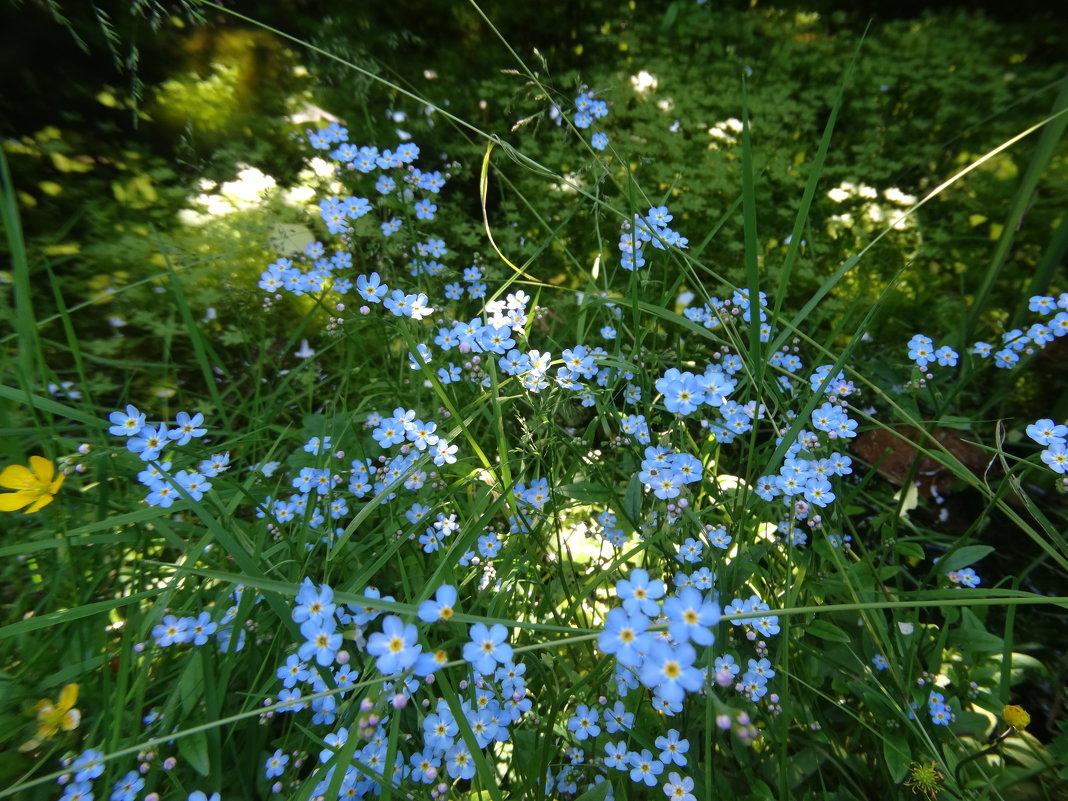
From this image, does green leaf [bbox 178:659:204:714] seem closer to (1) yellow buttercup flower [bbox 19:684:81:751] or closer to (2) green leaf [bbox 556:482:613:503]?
(1) yellow buttercup flower [bbox 19:684:81:751]

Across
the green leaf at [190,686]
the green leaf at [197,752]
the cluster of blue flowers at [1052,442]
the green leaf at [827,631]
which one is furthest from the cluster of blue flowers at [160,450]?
the cluster of blue flowers at [1052,442]

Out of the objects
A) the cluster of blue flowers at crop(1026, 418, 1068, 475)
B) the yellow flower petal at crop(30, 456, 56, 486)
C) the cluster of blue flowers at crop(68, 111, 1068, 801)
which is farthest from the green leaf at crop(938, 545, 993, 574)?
the yellow flower petal at crop(30, 456, 56, 486)

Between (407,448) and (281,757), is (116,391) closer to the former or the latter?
(407,448)

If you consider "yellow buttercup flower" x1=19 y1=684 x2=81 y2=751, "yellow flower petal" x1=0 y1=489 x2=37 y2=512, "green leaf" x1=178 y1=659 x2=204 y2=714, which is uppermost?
"yellow flower petal" x1=0 y1=489 x2=37 y2=512

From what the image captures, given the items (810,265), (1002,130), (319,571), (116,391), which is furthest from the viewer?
(1002,130)

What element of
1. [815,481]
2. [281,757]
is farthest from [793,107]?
[281,757]
